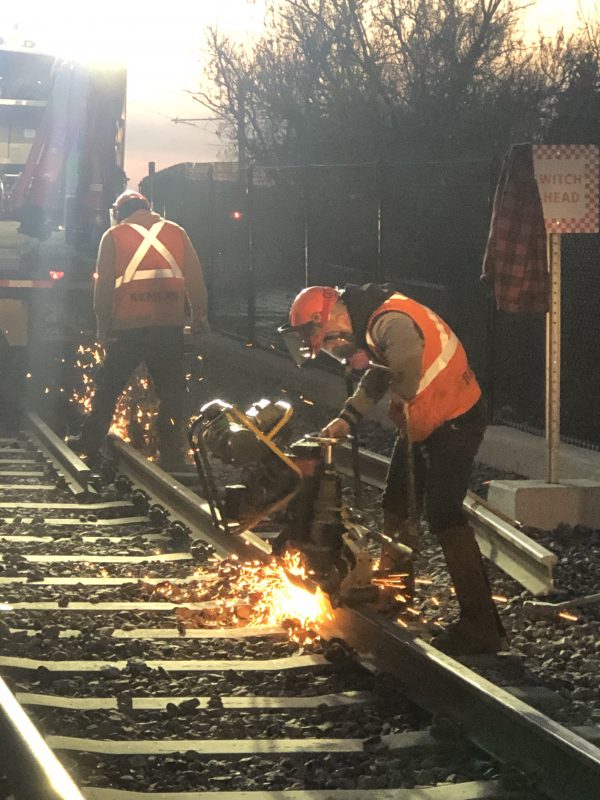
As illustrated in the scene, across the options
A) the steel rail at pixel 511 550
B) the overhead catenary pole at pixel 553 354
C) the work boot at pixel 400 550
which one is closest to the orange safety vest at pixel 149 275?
the overhead catenary pole at pixel 553 354

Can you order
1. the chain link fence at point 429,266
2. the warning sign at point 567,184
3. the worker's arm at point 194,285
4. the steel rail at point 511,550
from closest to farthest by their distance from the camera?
the steel rail at point 511,550
the warning sign at point 567,184
the worker's arm at point 194,285
the chain link fence at point 429,266

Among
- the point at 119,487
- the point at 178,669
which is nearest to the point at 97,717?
the point at 178,669

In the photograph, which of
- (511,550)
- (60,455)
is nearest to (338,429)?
(511,550)

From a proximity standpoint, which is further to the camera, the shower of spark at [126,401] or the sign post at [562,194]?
the shower of spark at [126,401]

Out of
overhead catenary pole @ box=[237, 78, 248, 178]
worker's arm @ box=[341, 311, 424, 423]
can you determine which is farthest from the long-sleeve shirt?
overhead catenary pole @ box=[237, 78, 248, 178]

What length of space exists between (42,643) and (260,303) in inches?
812

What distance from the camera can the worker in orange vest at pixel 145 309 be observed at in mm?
11664

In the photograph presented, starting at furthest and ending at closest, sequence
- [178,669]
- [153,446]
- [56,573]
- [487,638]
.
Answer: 1. [153,446]
2. [56,573]
3. [487,638]
4. [178,669]

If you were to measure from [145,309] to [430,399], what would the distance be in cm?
554

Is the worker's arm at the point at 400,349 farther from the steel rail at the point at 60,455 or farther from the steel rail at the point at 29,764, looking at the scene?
the steel rail at the point at 60,455

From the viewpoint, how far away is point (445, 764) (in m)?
5.22

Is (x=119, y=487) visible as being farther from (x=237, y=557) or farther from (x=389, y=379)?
(x=389, y=379)

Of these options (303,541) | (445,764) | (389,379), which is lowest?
(445,764)

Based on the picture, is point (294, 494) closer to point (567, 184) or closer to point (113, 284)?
point (567, 184)
